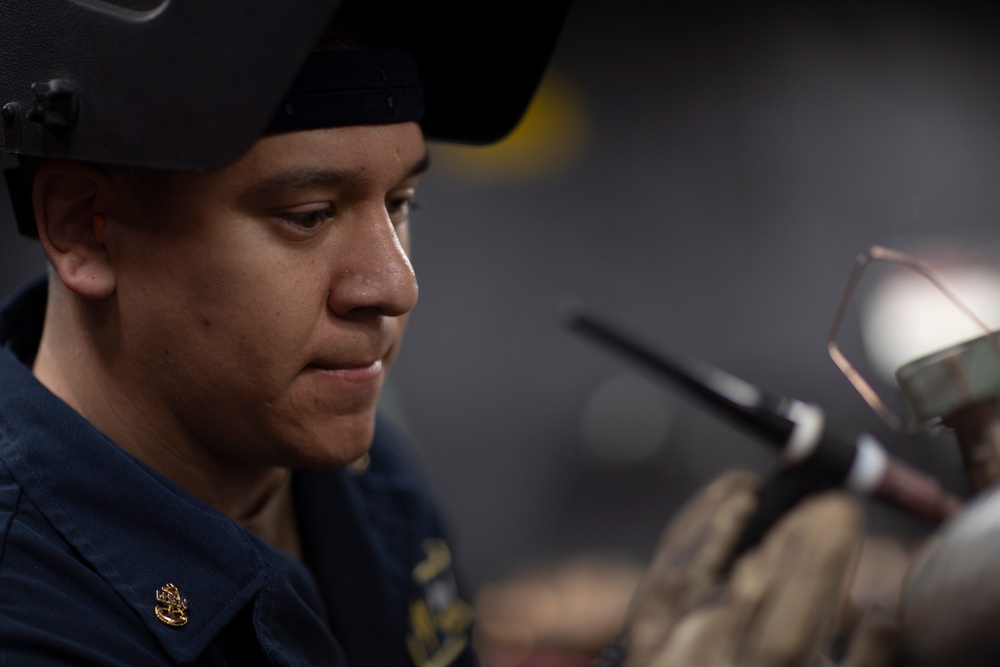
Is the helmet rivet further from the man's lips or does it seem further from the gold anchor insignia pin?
the gold anchor insignia pin

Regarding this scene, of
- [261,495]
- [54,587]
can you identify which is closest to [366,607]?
[261,495]

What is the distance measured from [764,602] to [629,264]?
2.78m

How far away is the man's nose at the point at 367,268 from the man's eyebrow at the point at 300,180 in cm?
4

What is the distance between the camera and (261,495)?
1.09 metres

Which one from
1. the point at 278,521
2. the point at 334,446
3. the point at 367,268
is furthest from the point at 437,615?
the point at 367,268

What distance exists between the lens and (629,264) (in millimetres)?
3668

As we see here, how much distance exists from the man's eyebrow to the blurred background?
2.39 m

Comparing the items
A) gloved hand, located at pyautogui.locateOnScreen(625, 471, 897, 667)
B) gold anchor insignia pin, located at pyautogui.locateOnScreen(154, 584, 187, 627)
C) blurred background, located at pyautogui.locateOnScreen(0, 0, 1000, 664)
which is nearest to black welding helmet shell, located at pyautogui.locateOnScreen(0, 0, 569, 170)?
gold anchor insignia pin, located at pyautogui.locateOnScreen(154, 584, 187, 627)

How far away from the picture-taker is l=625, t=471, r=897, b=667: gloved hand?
2.91ft

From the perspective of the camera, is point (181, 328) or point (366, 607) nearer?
point (181, 328)

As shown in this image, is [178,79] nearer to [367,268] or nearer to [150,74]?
[150,74]

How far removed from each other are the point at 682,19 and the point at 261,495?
2907 mm

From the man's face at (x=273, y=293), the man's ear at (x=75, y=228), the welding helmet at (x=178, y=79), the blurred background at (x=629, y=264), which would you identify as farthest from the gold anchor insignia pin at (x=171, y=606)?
the blurred background at (x=629, y=264)

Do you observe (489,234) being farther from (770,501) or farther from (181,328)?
(181,328)
